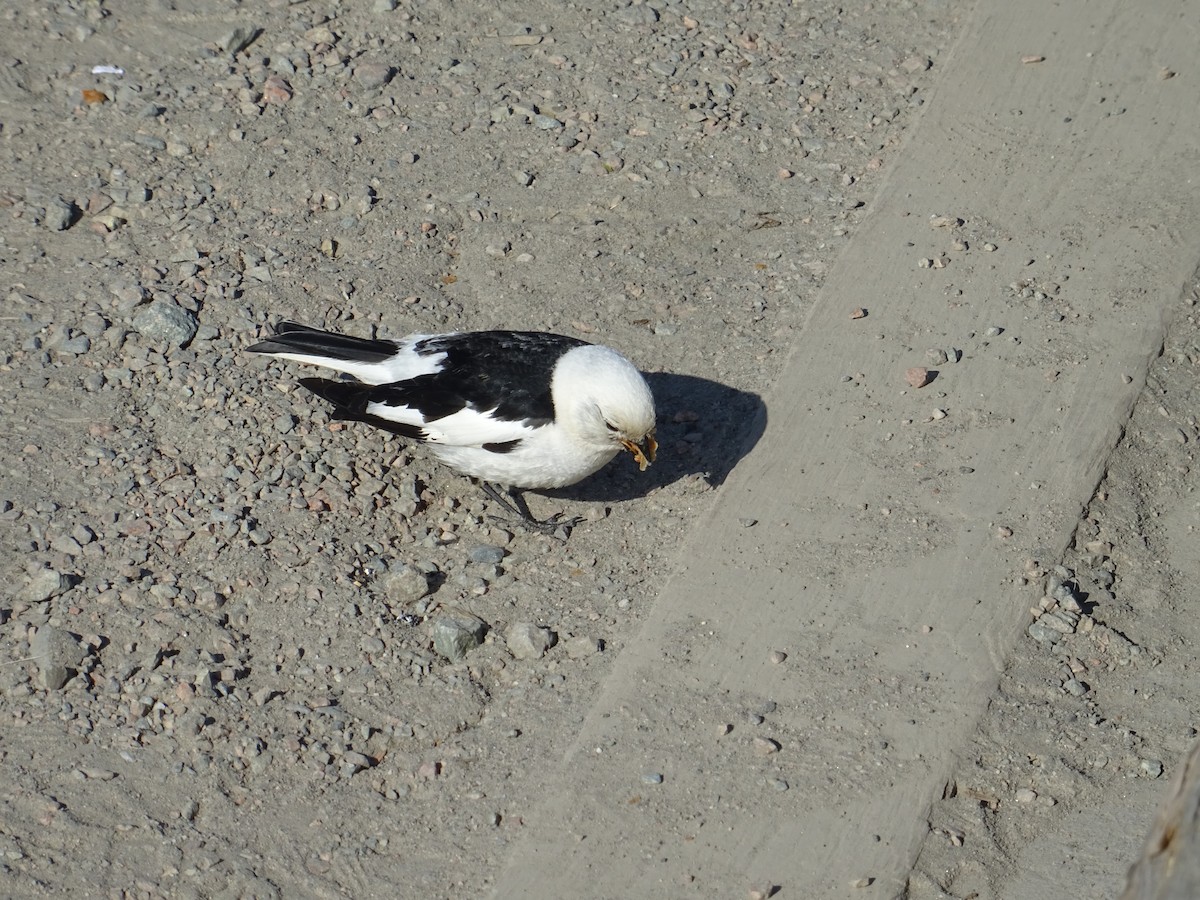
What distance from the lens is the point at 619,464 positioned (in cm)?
543

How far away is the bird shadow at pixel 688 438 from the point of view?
206 inches

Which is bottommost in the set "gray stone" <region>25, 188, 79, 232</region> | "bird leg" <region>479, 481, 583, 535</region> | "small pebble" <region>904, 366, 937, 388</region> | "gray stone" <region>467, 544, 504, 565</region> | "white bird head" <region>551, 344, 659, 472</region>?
"gray stone" <region>25, 188, 79, 232</region>

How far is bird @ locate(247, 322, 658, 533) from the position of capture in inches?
190

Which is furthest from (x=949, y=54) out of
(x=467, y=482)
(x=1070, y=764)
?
(x=1070, y=764)

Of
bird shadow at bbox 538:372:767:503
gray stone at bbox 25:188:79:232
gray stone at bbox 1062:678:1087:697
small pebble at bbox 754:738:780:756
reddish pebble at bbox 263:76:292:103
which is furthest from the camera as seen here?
reddish pebble at bbox 263:76:292:103

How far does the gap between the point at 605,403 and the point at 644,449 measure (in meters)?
0.24

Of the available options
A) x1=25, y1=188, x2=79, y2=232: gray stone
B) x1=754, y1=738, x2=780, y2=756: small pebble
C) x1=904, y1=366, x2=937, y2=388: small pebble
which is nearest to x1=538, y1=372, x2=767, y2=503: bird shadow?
x1=904, y1=366, x2=937, y2=388: small pebble

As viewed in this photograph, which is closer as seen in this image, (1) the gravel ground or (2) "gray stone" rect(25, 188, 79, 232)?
(1) the gravel ground

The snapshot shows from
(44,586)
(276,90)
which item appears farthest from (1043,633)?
(276,90)

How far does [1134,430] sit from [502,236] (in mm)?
2774

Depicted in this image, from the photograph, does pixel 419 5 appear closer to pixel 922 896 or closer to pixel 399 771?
pixel 399 771

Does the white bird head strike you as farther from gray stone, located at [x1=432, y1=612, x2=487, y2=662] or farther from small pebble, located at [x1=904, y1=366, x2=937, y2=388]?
small pebble, located at [x1=904, y1=366, x2=937, y2=388]

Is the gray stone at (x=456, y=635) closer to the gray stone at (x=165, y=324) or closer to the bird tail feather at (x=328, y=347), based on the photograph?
the bird tail feather at (x=328, y=347)

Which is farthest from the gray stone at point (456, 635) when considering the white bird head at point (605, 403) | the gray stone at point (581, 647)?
the white bird head at point (605, 403)
